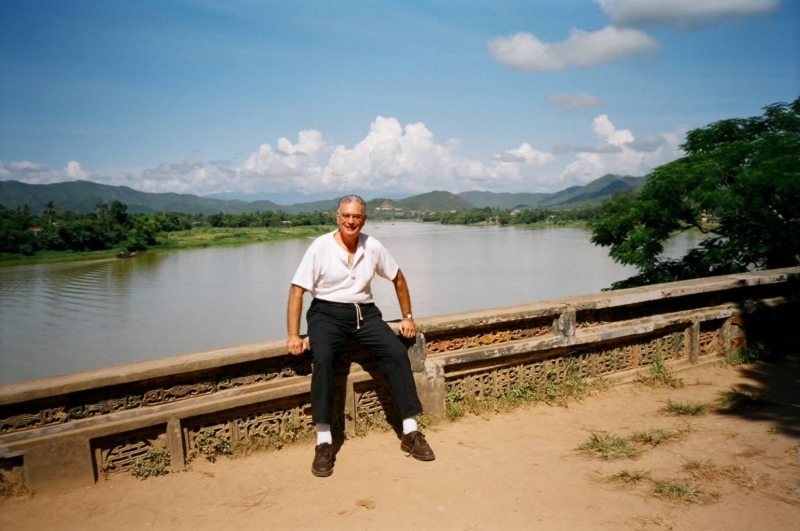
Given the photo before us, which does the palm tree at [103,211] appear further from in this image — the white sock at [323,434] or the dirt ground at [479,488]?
the white sock at [323,434]

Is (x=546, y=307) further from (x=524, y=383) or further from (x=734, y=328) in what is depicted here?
(x=734, y=328)

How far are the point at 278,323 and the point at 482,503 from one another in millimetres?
18982

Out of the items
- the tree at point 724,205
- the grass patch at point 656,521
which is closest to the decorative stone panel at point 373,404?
the grass patch at point 656,521

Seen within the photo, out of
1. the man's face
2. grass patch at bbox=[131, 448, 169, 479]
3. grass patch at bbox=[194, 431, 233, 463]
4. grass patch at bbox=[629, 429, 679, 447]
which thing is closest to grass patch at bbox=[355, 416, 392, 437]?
grass patch at bbox=[194, 431, 233, 463]

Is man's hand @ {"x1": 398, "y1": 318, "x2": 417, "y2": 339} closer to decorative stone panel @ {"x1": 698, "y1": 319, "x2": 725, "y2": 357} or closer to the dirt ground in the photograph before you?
the dirt ground

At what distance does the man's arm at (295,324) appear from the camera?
3.06 metres

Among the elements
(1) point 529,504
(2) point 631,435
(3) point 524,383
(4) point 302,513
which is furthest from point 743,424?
(4) point 302,513

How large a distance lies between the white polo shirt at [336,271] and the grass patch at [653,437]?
1.84 metres

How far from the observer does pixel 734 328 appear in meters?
4.60

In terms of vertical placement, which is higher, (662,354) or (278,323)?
(662,354)

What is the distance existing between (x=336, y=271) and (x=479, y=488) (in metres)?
1.46

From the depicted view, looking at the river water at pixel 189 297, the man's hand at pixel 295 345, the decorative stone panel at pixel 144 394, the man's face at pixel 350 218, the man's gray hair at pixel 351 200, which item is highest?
the man's gray hair at pixel 351 200

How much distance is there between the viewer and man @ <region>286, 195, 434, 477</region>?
3.01 m

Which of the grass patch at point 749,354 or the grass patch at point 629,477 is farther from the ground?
Result: the grass patch at point 749,354
